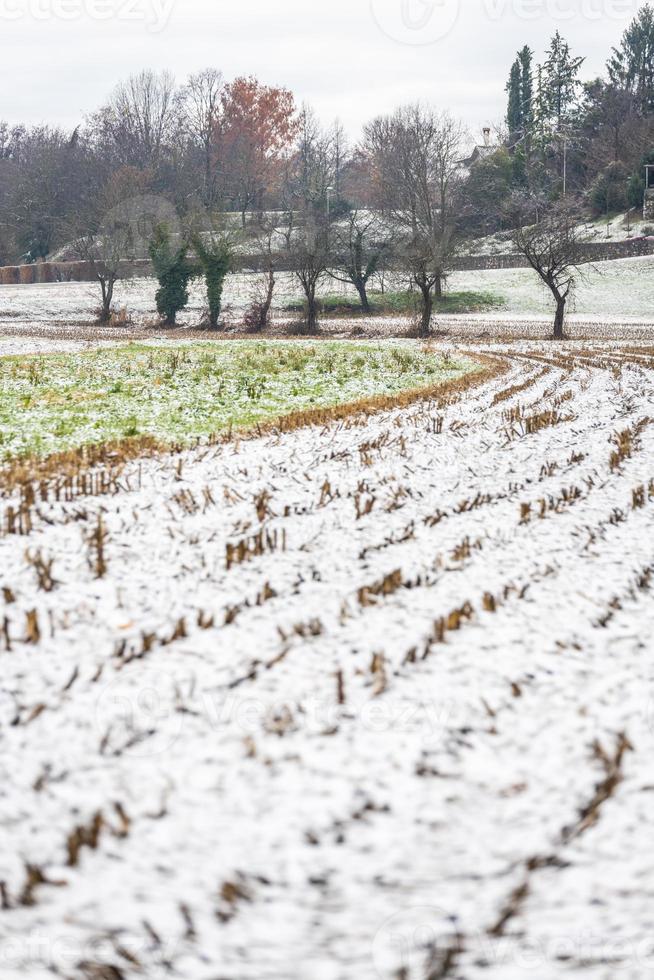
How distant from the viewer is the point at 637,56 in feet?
286

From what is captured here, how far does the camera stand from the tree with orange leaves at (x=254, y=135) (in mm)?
84375

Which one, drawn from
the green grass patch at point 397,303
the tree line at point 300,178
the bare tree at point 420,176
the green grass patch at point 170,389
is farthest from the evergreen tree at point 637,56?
→ the green grass patch at point 170,389

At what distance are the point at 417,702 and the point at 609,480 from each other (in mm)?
4326

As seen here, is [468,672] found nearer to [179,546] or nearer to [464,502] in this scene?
[179,546]

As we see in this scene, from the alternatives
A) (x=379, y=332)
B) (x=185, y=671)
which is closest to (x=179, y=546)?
(x=185, y=671)

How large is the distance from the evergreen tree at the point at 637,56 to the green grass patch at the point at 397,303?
49473 millimetres

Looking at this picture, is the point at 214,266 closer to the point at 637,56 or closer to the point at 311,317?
the point at 311,317

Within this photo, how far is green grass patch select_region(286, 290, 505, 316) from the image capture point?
5075 centimetres

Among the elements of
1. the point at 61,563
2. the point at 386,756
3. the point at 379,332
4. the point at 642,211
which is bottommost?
the point at 386,756

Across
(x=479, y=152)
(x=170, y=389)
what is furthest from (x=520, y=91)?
(x=170, y=389)

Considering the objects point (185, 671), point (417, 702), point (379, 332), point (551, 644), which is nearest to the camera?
point (417, 702)

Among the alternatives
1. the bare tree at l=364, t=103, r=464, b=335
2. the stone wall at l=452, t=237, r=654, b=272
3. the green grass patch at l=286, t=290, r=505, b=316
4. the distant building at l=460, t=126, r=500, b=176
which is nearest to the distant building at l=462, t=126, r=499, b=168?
the distant building at l=460, t=126, r=500, b=176

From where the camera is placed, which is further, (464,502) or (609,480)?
(609,480)

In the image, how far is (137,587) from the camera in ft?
13.8
